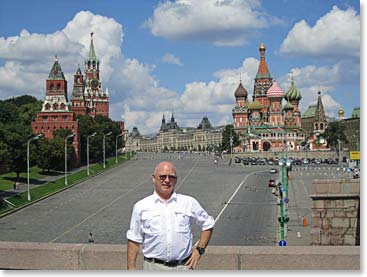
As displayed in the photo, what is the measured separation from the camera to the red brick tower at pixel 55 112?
250ft

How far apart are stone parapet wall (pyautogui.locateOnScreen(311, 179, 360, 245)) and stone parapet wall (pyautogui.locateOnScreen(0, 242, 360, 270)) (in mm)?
8001

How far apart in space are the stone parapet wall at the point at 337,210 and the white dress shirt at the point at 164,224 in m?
9.54

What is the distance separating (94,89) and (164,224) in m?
134

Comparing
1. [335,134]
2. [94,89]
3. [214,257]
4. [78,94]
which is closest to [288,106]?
[335,134]

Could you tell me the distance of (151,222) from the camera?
212 inches

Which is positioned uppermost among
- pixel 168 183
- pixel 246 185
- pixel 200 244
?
pixel 168 183

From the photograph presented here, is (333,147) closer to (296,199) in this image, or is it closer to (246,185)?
(246,185)

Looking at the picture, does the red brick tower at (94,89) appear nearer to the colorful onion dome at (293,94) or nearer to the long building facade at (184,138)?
the long building facade at (184,138)

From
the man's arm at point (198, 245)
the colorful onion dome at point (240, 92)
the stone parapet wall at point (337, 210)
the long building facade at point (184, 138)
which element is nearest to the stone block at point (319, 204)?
the stone parapet wall at point (337, 210)

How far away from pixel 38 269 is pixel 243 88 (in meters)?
119

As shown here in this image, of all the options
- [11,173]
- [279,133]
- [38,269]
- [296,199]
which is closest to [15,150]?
[11,173]

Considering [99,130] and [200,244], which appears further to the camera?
[99,130]

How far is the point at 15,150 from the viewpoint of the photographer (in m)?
48.5

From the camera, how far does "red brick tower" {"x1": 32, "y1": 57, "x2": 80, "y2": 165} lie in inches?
2995
